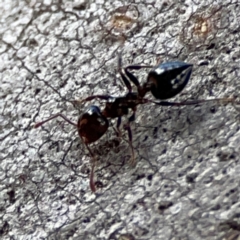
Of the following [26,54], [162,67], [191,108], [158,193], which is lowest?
[158,193]

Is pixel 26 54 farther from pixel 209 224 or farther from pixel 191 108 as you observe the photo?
pixel 209 224

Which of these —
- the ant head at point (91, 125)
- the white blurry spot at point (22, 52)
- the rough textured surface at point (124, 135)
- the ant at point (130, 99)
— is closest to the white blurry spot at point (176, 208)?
the rough textured surface at point (124, 135)

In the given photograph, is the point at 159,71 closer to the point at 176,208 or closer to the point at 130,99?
the point at 130,99

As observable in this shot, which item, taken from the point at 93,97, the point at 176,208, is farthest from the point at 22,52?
the point at 176,208

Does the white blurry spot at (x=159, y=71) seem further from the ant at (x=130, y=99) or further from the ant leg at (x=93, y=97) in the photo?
the ant leg at (x=93, y=97)

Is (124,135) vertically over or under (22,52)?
under

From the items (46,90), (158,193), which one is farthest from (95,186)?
(46,90)

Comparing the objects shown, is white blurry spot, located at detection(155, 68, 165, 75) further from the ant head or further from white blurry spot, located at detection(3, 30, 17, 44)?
white blurry spot, located at detection(3, 30, 17, 44)
